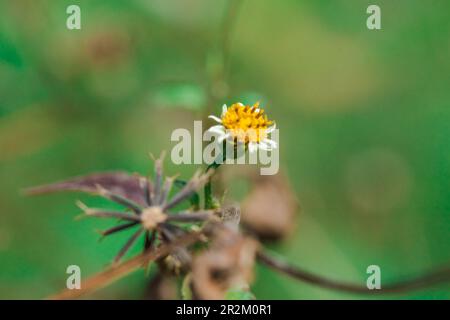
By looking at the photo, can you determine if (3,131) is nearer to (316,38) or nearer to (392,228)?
(316,38)

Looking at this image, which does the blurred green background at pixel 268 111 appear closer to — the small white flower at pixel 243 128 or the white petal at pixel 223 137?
the small white flower at pixel 243 128

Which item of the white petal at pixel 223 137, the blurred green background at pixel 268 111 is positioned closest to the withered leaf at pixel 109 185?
the white petal at pixel 223 137

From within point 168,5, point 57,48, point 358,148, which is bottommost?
point 358,148

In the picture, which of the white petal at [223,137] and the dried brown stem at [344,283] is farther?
the dried brown stem at [344,283]

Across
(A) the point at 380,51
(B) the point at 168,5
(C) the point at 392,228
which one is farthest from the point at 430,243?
(B) the point at 168,5

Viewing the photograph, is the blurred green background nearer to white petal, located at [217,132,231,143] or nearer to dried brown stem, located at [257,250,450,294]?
dried brown stem, located at [257,250,450,294]

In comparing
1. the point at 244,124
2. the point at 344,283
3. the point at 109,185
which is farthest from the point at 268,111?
the point at 109,185
